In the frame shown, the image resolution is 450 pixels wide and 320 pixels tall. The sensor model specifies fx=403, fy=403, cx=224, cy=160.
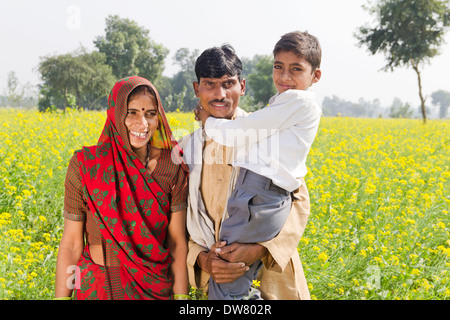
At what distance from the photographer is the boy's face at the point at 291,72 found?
1.76 metres

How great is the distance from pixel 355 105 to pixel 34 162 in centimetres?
9504

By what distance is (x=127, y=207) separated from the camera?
1.67 meters

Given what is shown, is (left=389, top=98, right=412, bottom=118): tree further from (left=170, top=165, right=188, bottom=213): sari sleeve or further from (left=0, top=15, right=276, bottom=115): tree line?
(left=170, top=165, right=188, bottom=213): sari sleeve

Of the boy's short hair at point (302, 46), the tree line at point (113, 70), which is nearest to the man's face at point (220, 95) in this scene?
the boy's short hair at point (302, 46)

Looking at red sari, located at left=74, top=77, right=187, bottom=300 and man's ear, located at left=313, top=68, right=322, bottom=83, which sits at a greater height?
man's ear, located at left=313, top=68, right=322, bottom=83

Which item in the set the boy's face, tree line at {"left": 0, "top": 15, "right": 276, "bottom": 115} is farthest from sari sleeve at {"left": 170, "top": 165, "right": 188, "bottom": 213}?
tree line at {"left": 0, "top": 15, "right": 276, "bottom": 115}

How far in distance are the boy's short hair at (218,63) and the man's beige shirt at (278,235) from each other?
0.31 metres

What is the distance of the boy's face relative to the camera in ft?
5.79

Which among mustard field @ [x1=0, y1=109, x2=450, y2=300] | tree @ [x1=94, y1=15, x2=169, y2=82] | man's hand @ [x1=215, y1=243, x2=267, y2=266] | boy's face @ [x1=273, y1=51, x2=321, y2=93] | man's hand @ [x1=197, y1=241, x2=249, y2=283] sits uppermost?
tree @ [x1=94, y1=15, x2=169, y2=82]

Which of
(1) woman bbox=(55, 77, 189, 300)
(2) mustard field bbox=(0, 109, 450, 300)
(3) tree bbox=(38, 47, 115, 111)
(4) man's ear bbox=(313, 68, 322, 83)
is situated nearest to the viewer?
(1) woman bbox=(55, 77, 189, 300)

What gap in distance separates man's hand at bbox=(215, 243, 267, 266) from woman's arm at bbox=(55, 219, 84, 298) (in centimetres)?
61

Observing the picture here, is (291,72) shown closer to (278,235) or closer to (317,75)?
(317,75)

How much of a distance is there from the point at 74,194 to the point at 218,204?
596 mm

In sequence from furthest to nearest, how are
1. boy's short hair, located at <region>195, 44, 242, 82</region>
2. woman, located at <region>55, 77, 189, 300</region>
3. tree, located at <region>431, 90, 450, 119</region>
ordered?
tree, located at <region>431, 90, 450, 119</region>, boy's short hair, located at <region>195, 44, 242, 82</region>, woman, located at <region>55, 77, 189, 300</region>
